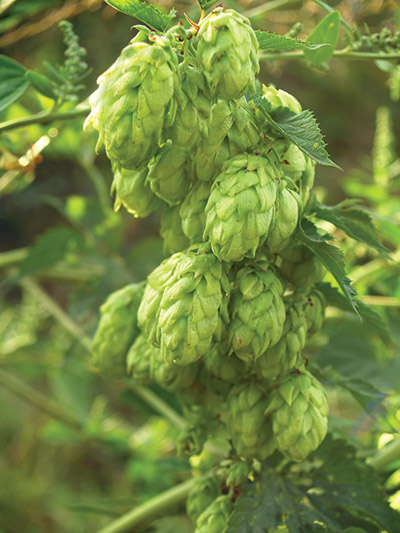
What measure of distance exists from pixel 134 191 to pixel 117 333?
162 millimetres

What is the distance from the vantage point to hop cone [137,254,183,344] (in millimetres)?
421

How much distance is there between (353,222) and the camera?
498 millimetres

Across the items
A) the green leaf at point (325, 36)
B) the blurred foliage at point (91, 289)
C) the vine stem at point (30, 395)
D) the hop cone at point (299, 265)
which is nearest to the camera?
the hop cone at point (299, 265)

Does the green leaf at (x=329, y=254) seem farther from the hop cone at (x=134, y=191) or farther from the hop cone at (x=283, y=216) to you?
the hop cone at (x=134, y=191)

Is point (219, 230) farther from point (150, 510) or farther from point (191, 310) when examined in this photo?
point (150, 510)

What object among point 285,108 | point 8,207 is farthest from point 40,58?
point 285,108

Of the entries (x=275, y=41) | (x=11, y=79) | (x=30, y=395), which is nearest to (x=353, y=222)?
(x=275, y=41)

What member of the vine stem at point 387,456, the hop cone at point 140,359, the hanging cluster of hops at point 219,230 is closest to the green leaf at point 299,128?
the hanging cluster of hops at point 219,230

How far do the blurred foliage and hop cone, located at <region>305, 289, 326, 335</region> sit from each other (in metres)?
0.08

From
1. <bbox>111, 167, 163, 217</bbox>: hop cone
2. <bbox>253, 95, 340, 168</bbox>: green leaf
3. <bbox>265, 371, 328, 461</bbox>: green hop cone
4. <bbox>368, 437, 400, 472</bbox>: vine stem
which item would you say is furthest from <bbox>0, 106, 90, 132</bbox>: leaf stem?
<bbox>368, 437, 400, 472</bbox>: vine stem

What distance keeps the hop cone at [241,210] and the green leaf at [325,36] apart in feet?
0.82

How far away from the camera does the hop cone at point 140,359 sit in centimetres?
51

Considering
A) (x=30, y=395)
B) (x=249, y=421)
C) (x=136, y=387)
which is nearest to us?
(x=249, y=421)

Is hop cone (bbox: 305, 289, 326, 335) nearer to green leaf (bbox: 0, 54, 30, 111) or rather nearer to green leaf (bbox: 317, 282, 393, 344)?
green leaf (bbox: 317, 282, 393, 344)
